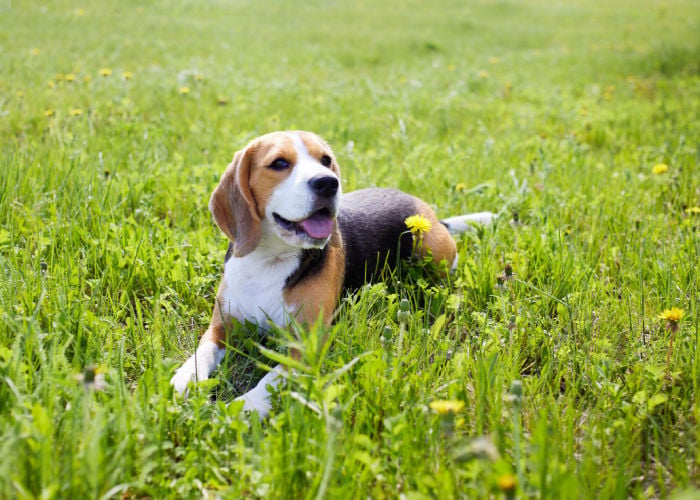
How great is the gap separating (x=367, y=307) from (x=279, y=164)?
2.79ft

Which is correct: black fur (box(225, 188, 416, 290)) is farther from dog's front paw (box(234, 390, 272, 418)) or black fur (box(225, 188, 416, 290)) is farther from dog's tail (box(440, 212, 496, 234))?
dog's front paw (box(234, 390, 272, 418))

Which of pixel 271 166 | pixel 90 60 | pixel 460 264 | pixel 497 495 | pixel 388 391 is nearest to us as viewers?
pixel 497 495

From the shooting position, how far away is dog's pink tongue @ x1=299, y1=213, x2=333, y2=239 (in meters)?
3.01

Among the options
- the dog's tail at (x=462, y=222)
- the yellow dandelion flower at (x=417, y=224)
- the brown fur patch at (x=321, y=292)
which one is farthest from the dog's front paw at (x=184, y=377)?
the dog's tail at (x=462, y=222)

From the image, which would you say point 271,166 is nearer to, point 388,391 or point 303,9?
point 388,391

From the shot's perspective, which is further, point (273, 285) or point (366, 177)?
point (366, 177)

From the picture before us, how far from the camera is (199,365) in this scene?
284 cm

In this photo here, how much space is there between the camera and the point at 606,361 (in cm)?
249

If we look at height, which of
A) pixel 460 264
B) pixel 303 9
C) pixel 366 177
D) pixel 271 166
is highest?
pixel 303 9

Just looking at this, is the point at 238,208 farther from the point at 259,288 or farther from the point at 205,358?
the point at 205,358

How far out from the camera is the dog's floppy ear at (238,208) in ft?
10.1

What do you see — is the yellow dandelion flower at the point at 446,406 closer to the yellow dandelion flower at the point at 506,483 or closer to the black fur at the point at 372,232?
the yellow dandelion flower at the point at 506,483

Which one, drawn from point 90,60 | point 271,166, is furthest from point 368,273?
point 90,60

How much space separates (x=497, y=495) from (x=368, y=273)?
2.09 meters
